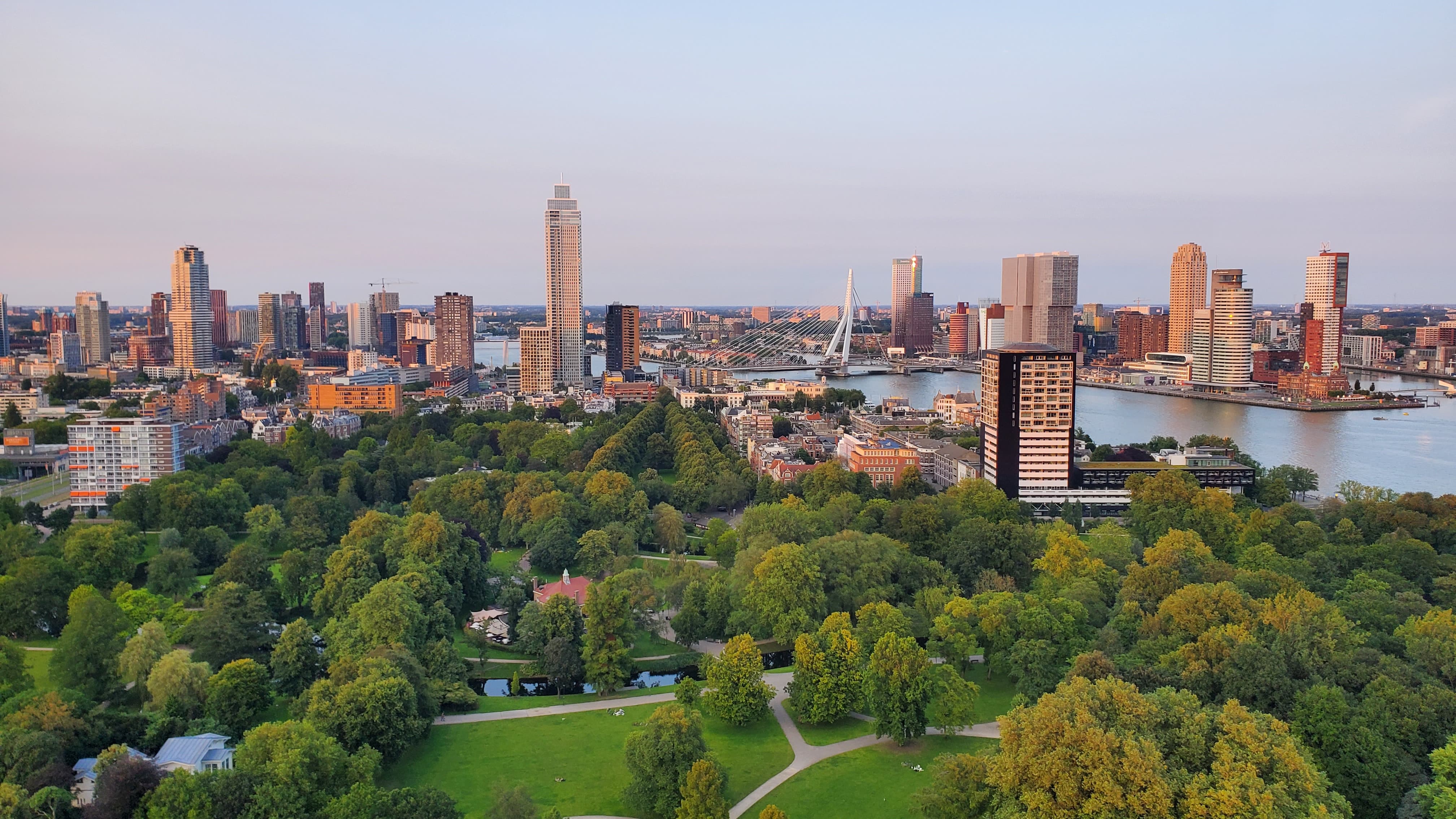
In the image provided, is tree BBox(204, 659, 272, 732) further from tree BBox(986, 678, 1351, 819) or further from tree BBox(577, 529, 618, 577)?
tree BBox(986, 678, 1351, 819)

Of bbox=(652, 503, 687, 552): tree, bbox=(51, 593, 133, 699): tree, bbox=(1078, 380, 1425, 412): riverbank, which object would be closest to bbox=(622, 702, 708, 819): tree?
bbox=(51, 593, 133, 699): tree

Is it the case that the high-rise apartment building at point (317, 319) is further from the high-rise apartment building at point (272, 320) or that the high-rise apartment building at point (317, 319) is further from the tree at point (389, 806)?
the tree at point (389, 806)

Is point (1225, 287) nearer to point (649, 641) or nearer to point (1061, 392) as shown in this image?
point (1061, 392)

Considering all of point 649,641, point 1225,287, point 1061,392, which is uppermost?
point 1225,287

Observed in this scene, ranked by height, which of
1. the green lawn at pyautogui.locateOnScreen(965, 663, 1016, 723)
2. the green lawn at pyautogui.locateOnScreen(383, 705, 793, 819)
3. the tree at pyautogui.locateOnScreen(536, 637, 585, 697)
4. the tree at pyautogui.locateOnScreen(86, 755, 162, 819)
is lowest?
the green lawn at pyautogui.locateOnScreen(383, 705, 793, 819)

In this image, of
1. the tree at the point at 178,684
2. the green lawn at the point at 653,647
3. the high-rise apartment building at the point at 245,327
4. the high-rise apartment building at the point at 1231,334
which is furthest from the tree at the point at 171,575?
the high-rise apartment building at the point at 245,327

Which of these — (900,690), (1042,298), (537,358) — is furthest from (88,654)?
(1042,298)

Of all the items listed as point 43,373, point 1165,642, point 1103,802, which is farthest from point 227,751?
point 43,373
